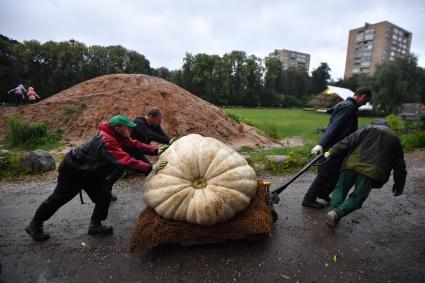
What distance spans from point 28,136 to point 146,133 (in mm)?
7338

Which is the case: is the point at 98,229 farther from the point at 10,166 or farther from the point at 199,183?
the point at 10,166

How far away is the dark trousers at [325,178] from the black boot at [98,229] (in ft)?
10.6

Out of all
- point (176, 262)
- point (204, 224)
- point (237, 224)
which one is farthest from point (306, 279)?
point (176, 262)

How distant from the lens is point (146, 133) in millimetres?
4801

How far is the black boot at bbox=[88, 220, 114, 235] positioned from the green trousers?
10.5ft

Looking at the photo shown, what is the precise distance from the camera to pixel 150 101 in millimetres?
11281

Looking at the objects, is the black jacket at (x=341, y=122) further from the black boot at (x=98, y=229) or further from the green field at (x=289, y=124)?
the green field at (x=289, y=124)

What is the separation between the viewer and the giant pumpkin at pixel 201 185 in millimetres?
3016

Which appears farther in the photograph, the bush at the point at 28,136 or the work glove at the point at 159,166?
the bush at the point at 28,136

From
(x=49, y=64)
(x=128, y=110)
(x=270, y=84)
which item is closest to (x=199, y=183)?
(x=128, y=110)

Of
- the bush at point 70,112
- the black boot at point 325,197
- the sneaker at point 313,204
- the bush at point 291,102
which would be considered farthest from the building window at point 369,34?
the sneaker at point 313,204

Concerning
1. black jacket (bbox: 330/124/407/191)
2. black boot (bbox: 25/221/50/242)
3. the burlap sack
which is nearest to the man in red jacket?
black boot (bbox: 25/221/50/242)

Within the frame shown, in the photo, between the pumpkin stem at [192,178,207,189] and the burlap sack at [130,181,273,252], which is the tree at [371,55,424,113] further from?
the pumpkin stem at [192,178,207,189]

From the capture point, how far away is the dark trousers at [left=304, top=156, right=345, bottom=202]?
169 inches
